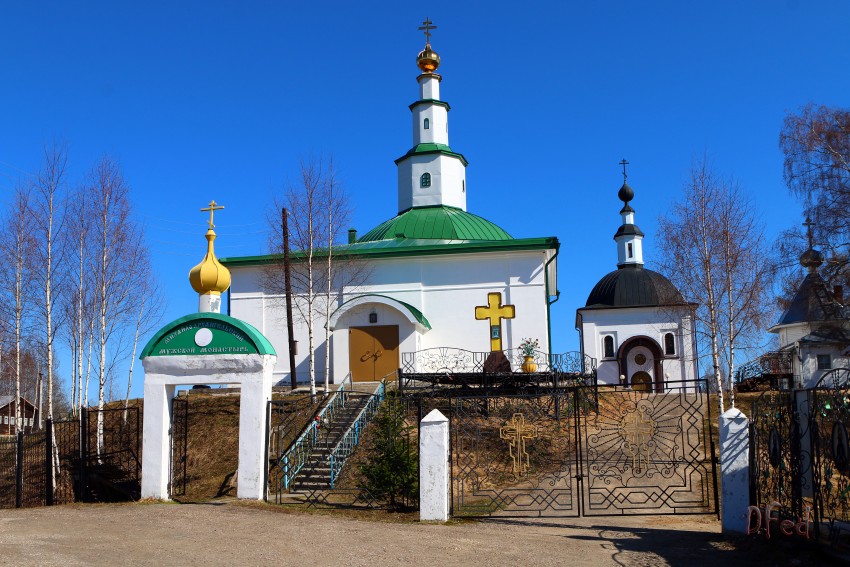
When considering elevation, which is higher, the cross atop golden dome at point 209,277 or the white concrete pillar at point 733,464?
the cross atop golden dome at point 209,277

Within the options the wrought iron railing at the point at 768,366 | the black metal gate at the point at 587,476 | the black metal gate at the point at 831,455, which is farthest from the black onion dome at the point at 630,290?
the black metal gate at the point at 831,455

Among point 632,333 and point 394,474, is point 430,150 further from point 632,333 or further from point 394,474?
point 394,474

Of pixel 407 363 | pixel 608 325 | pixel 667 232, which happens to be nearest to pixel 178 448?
pixel 407 363

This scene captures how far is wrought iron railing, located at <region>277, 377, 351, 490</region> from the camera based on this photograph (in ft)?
40.5

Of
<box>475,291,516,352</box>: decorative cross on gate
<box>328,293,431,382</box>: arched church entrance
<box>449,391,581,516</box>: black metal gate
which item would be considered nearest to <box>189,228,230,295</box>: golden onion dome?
<box>449,391,581,516</box>: black metal gate

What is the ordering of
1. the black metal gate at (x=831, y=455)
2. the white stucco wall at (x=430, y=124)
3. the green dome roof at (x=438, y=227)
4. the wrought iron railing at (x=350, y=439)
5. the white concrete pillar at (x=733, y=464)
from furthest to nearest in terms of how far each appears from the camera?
the white stucco wall at (x=430, y=124)
the green dome roof at (x=438, y=227)
the wrought iron railing at (x=350, y=439)
the white concrete pillar at (x=733, y=464)
the black metal gate at (x=831, y=455)

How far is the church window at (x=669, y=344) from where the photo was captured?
3125cm

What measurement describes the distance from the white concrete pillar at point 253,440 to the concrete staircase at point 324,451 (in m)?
1.09

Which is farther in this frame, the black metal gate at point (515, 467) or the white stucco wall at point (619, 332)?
the white stucco wall at point (619, 332)

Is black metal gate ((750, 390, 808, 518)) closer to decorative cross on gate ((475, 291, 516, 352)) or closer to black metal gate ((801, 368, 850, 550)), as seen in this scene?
black metal gate ((801, 368, 850, 550))

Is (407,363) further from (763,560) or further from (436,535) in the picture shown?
(763,560)

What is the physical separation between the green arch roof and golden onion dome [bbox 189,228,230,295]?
1406mm

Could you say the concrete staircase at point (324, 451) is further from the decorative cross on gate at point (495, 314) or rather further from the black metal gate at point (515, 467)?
the decorative cross on gate at point (495, 314)

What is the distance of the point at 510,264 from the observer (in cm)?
2283
